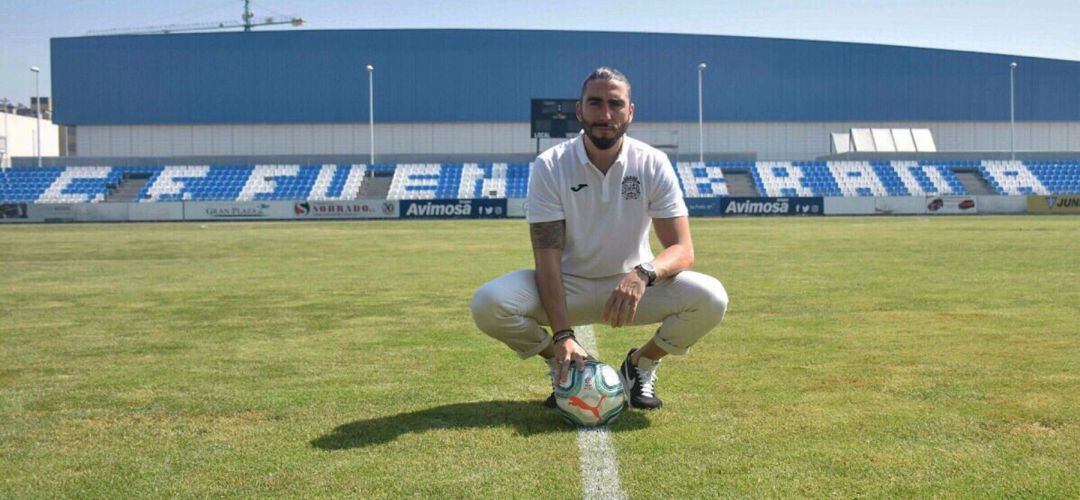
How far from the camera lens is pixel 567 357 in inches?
221

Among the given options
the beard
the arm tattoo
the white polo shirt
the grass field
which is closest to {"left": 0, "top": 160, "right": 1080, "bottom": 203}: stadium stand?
the grass field

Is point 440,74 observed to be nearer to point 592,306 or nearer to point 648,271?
point 592,306

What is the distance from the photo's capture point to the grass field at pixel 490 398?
4.65 meters

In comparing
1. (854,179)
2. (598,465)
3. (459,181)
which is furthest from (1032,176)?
(598,465)

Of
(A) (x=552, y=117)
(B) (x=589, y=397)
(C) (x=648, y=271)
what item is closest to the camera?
(B) (x=589, y=397)

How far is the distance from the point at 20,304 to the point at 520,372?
824cm

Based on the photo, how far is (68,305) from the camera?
1268 cm

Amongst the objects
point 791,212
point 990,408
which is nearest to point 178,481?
point 990,408

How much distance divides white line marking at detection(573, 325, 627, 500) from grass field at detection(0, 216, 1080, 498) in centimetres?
6

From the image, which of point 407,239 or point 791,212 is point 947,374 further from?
point 791,212

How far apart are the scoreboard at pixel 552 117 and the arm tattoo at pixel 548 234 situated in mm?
52935

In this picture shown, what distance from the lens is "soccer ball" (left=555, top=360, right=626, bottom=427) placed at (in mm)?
5598

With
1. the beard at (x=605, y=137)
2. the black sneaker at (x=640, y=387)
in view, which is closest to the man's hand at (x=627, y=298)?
the black sneaker at (x=640, y=387)

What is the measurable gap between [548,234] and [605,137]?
0.65 metres
